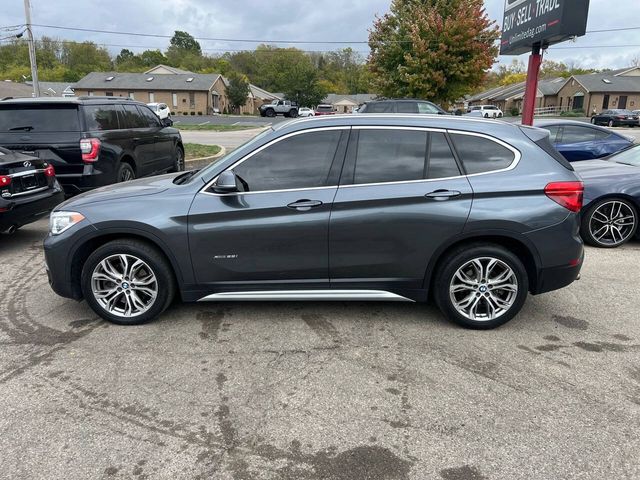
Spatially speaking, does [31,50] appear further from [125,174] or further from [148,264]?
[148,264]

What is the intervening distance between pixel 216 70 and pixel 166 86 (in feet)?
135

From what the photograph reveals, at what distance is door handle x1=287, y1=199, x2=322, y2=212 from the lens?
13.1 feet

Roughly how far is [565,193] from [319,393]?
252 centimetres

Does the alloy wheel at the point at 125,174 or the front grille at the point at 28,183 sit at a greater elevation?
the front grille at the point at 28,183

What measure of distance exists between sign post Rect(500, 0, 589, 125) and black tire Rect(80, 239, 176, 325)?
9.66m

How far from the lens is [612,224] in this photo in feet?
21.9

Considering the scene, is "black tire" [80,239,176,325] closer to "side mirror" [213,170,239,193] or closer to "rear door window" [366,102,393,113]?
"side mirror" [213,170,239,193]

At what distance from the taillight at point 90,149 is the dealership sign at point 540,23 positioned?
908cm

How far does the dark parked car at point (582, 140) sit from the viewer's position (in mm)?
10484

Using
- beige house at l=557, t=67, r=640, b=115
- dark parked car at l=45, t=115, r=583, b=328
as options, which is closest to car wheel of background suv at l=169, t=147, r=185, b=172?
dark parked car at l=45, t=115, r=583, b=328

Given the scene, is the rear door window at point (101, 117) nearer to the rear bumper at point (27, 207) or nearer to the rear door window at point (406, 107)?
the rear bumper at point (27, 207)

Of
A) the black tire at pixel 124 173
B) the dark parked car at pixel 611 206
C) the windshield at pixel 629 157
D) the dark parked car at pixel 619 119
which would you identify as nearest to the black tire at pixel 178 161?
the black tire at pixel 124 173

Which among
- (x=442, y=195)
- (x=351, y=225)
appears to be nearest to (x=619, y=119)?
(x=442, y=195)

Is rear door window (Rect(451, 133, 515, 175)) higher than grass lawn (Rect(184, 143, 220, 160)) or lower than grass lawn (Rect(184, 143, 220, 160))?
higher
